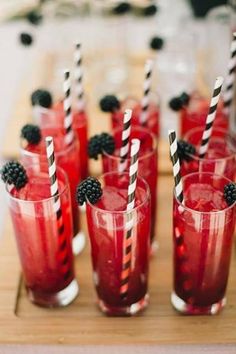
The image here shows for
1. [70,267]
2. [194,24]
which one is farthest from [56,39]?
[70,267]

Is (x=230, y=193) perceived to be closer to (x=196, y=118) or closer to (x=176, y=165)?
(x=176, y=165)

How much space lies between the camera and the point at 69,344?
43.2 inches

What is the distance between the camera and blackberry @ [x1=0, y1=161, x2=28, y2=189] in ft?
3.64

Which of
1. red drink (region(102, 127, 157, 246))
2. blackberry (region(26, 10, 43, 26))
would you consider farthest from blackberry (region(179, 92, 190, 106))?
blackberry (region(26, 10, 43, 26))

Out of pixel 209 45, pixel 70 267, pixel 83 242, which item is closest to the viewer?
pixel 70 267

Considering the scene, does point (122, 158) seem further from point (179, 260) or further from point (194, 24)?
point (194, 24)

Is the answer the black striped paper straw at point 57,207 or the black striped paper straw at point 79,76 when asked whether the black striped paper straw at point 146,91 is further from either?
the black striped paper straw at point 57,207

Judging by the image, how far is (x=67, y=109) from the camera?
1.22m

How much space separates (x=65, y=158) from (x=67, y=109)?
11cm

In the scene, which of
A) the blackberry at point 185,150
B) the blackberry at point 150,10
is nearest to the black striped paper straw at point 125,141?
the blackberry at point 185,150

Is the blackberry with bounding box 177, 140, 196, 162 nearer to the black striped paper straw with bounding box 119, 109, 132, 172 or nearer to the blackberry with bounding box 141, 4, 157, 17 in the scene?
the black striped paper straw with bounding box 119, 109, 132, 172

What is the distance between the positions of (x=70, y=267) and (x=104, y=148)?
0.26 meters

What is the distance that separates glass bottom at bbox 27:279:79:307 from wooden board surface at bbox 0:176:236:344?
13 mm

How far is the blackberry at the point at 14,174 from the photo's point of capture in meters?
1.11
